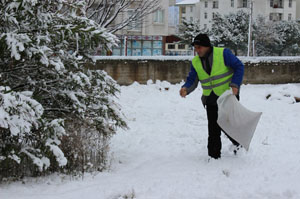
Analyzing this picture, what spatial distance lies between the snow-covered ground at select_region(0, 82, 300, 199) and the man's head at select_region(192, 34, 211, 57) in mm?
1527

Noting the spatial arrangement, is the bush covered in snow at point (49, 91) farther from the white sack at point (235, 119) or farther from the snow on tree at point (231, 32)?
the snow on tree at point (231, 32)

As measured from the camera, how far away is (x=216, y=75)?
5.95 meters

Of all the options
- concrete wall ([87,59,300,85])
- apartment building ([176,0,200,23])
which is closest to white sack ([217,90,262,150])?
concrete wall ([87,59,300,85])

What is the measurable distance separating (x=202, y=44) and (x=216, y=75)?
19.3 inches

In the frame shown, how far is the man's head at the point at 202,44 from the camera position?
19.0 feet

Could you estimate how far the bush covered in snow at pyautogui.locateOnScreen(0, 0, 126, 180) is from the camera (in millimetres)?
4645

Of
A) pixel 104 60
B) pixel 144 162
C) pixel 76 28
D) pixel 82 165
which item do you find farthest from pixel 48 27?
pixel 104 60

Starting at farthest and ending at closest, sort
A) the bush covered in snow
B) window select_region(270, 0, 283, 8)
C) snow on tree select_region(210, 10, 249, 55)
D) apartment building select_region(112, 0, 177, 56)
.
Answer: window select_region(270, 0, 283, 8)
snow on tree select_region(210, 10, 249, 55)
apartment building select_region(112, 0, 177, 56)
the bush covered in snow

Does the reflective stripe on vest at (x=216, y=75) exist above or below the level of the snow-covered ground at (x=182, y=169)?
above

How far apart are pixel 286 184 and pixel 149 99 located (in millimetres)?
9658

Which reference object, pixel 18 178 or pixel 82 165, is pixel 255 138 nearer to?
pixel 82 165

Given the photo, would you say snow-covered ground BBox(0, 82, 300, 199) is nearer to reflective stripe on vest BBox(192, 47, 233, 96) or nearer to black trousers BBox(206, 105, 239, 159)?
black trousers BBox(206, 105, 239, 159)

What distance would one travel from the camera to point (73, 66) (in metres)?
5.77

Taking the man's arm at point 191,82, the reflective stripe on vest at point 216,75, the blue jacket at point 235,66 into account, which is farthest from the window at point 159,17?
the blue jacket at point 235,66
